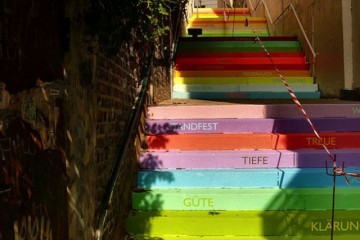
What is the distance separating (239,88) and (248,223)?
11.0 feet

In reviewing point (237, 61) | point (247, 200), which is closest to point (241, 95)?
point (237, 61)

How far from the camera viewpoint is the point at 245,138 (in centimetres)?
473

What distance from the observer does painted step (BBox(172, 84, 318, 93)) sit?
6.79 meters

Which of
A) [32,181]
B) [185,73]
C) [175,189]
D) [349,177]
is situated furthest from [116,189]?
[185,73]

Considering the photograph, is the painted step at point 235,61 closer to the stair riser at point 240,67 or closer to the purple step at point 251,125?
the stair riser at point 240,67

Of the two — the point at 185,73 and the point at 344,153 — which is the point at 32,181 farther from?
the point at 185,73

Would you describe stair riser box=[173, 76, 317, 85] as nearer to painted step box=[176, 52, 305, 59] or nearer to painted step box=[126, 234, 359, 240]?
painted step box=[176, 52, 305, 59]

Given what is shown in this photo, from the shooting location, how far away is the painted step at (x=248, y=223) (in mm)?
3795

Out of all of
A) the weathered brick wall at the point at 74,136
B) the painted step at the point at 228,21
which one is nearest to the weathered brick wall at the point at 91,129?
the weathered brick wall at the point at 74,136

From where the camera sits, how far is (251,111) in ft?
16.5

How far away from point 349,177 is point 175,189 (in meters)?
1.69

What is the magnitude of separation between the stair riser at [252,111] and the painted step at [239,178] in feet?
2.88

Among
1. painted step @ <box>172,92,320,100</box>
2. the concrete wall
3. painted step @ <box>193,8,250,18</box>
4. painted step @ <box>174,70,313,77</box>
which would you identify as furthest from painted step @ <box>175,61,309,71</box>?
painted step @ <box>193,8,250,18</box>

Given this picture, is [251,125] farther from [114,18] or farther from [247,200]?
[114,18]
